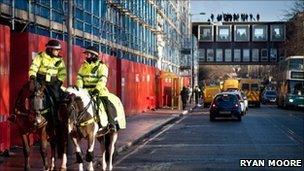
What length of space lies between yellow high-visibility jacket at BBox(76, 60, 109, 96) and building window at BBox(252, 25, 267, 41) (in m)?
118

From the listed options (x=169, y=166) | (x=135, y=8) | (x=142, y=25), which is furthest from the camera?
(x=142, y=25)

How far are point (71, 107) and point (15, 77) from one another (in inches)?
298

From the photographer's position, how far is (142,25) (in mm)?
52375

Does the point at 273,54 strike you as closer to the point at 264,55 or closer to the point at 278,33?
the point at 264,55

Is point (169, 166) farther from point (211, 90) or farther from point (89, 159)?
point (211, 90)

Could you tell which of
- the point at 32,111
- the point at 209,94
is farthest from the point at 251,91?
the point at 32,111

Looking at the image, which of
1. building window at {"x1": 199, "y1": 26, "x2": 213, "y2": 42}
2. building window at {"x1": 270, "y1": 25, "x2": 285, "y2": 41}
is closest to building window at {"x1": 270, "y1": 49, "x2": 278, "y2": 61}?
building window at {"x1": 270, "y1": 25, "x2": 285, "y2": 41}

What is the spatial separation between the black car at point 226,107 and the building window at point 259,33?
9094 cm

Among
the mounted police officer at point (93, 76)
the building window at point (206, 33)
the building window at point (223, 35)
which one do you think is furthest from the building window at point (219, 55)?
the mounted police officer at point (93, 76)

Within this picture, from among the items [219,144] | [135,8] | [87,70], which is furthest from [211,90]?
[87,70]

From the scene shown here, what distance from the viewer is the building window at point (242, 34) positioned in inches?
5162

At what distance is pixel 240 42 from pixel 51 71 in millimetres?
118972

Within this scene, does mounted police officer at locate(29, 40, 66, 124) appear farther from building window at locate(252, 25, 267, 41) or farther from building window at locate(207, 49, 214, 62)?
building window at locate(207, 49, 214, 62)

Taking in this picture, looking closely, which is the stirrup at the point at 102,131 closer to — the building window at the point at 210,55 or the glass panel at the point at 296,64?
the glass panel at the point at 296,64
